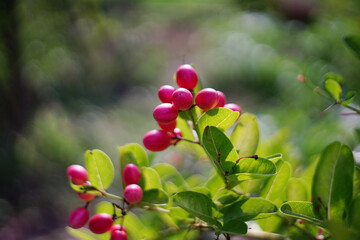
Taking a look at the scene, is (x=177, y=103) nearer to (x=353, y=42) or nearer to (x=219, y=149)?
(x=219, y=149)

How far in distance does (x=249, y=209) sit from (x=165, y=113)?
150 mm

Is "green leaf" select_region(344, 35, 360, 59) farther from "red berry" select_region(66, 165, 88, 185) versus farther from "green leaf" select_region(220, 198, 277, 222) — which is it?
"red berry" select_region(66, 165, 88, 185)

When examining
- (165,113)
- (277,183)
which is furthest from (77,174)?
(277,183)

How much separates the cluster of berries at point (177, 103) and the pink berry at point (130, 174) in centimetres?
5

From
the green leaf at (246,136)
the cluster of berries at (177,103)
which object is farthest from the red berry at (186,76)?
the green leaf at (246,136)

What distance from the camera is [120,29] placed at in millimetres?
4508

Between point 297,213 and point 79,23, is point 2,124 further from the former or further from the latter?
point 297,213

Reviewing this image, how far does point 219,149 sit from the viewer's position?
37cm

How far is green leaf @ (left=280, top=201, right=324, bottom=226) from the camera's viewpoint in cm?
37

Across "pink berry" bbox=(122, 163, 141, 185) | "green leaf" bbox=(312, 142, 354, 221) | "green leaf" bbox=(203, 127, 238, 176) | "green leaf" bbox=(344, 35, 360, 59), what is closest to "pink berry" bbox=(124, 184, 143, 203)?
"pink berry" bbox=(122, 163, 141, 185)

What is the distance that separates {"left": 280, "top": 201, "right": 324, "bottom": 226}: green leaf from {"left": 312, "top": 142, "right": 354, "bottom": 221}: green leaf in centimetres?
1

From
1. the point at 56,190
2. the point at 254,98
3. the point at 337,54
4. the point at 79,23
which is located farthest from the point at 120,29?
the point at 337,54

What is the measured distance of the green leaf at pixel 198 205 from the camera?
38cm

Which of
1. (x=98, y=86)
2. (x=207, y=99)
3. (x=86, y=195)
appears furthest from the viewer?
(x=98, y=86)
